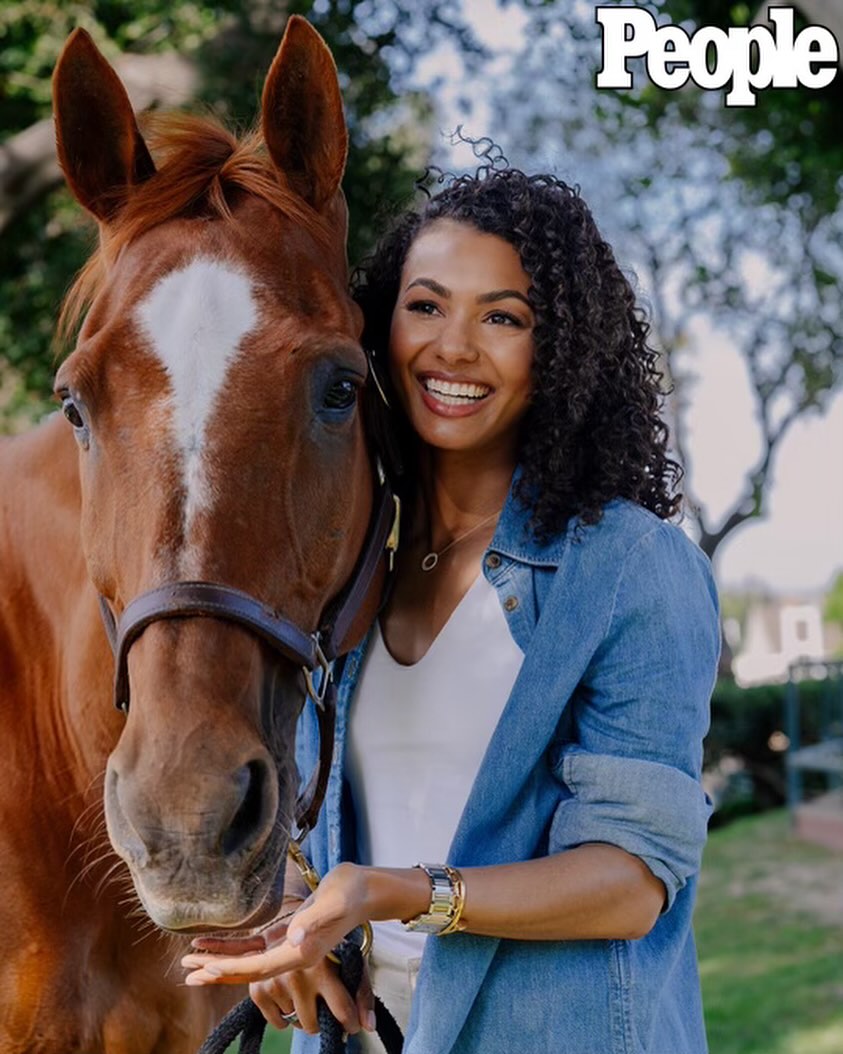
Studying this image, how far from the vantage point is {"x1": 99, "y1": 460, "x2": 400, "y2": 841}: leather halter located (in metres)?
1.67

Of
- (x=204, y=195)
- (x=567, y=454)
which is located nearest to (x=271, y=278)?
(x=204, y=195)

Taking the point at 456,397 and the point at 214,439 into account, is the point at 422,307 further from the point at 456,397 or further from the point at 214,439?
the point at 214,439

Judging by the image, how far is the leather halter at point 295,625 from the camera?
5.49ft

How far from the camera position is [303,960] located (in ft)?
5.53

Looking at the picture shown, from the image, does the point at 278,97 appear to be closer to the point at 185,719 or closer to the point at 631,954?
the point at 185,719

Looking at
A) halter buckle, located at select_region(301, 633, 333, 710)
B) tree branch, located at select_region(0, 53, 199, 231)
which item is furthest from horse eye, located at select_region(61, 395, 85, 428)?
tree branch, located at select_region(0, 53, 199, 231)

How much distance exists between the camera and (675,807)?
6.08ft

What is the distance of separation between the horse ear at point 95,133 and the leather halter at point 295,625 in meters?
0.68

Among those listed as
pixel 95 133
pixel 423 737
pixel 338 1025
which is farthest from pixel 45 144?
pixel 338 1025

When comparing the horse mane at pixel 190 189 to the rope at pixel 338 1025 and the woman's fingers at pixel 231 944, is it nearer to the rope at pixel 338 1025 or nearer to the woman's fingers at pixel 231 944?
the woman's fingers at pixel 231 944

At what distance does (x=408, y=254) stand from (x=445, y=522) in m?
0.48

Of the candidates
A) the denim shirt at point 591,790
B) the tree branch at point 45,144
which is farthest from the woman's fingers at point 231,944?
the tree branch at point 45,144

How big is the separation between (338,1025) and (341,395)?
0.99 meters

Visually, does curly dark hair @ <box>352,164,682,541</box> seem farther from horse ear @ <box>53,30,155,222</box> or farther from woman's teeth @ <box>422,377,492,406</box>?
horse ear @ <box>53,30,155,222</box>
